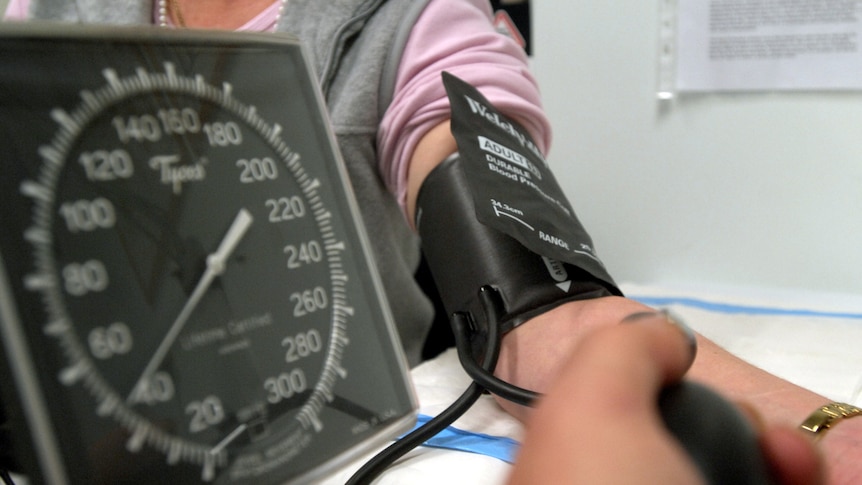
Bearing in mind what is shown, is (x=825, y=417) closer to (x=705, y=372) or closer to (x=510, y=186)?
(x=705, y=372)

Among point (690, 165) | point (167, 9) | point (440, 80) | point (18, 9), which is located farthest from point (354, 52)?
point (690, 165)

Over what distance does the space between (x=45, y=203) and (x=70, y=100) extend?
0.12ft

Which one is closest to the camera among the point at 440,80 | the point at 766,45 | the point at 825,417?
the point at 825,417

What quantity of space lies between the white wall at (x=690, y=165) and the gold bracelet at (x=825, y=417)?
645 millimetres

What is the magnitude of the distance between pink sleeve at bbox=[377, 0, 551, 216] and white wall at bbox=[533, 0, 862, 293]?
472 millimetres

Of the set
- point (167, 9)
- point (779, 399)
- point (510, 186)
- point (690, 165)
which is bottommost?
point (690, 165)

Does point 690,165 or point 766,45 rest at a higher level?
point 766,45

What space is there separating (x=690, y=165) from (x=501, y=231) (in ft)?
2.21

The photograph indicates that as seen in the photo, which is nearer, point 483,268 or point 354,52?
point 483,268

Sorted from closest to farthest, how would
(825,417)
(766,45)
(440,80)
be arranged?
(825,417)
(440,80)
(766,45)

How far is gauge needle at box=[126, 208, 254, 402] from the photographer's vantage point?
221mm

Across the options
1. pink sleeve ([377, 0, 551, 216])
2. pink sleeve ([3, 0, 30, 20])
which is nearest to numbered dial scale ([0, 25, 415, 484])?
pink sleeve ([377, 0, 551, 216])

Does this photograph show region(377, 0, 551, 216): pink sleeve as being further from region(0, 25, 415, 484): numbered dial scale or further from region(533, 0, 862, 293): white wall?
region(533, 0, 862, 293): white wall

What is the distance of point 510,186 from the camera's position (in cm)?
44
